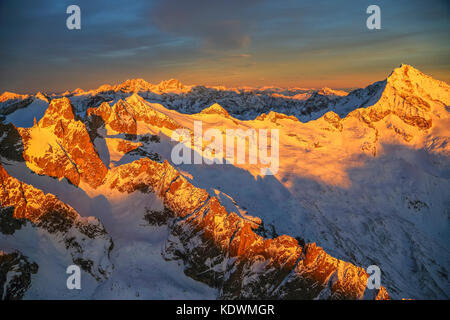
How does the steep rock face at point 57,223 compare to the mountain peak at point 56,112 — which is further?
the mountain peak at point 56,112

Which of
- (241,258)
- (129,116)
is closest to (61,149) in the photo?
(129,116)

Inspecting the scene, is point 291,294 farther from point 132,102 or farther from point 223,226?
point 132,102

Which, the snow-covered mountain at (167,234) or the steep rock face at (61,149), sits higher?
the steep rock face at (61,149)

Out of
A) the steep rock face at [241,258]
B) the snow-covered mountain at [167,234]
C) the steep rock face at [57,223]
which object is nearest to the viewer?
the steep rock face at [57,223]

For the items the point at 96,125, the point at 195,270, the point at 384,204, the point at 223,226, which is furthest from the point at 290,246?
the point at 384,204

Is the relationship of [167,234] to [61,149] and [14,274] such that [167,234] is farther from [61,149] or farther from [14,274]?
[61,149]

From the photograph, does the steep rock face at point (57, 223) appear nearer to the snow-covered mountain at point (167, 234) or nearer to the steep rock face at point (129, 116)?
the snow-covered mountain at point (167, 234)

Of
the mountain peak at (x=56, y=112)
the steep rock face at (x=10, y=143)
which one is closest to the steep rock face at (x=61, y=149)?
the mountain peak at (x=56, y=112)

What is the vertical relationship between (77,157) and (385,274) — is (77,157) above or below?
above
